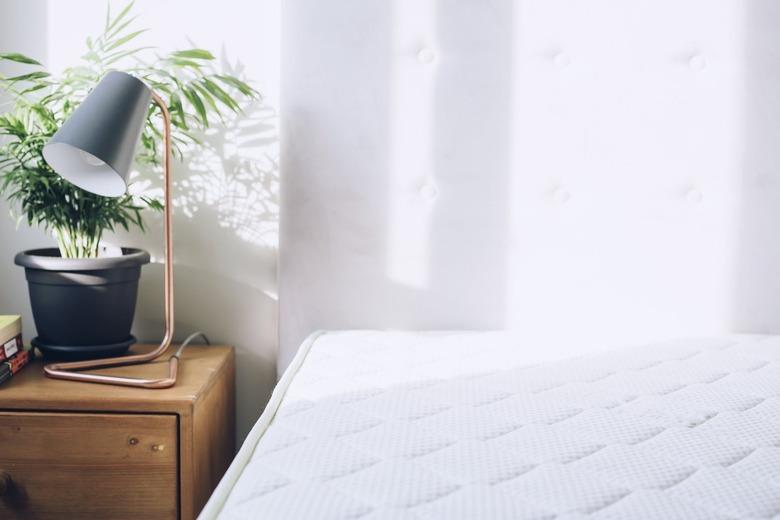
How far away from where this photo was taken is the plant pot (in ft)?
4.44

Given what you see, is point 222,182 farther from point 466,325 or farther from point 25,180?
point 466,325

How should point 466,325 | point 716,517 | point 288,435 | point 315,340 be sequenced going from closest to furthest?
1. point 716,517
2. point 288,435
3. point 315,340
4. point 466,325

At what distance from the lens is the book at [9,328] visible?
4.41 ft

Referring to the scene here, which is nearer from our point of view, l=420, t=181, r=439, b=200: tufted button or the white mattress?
the white mattress

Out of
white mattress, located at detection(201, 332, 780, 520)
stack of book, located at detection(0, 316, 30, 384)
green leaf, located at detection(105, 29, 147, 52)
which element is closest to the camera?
white mattress, located at detection(201, 332, 780, 520)

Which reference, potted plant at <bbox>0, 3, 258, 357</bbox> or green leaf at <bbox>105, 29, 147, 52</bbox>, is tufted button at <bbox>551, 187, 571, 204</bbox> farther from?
green leaf at <bbox>105, 29, 147, 52</bbox>

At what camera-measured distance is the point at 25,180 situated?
139 centimetres

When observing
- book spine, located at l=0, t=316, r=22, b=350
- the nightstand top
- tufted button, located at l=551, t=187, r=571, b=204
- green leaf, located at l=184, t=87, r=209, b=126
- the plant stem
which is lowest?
the nightstand top

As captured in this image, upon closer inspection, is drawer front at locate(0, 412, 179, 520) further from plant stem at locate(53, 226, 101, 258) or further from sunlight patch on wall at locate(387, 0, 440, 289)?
sunlight patch on wall at locate(387, 0, 440, 289)

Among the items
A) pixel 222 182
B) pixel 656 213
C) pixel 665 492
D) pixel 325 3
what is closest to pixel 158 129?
pixel 222 182

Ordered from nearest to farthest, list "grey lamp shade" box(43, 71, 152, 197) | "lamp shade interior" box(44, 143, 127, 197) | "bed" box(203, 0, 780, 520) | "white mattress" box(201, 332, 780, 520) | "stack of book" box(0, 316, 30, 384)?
"white mattress" box(201, 332, 780, 520)
"grey lamp shade" box(43, 71, 152, 197)
"lamp shade interior" box(44, 143, 127, 197)
"stack of book" box(0, 316, 30, 384)
"bed" box(203, 0, 780, 520)

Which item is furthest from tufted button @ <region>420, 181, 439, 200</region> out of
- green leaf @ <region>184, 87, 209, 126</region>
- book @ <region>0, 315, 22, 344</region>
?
book @ <region>0, 315, 22, 344</region>

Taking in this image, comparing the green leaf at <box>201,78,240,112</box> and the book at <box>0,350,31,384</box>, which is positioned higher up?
the green leaf at <box>201,78,240,112</box>

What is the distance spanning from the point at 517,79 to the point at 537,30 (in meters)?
0.11
